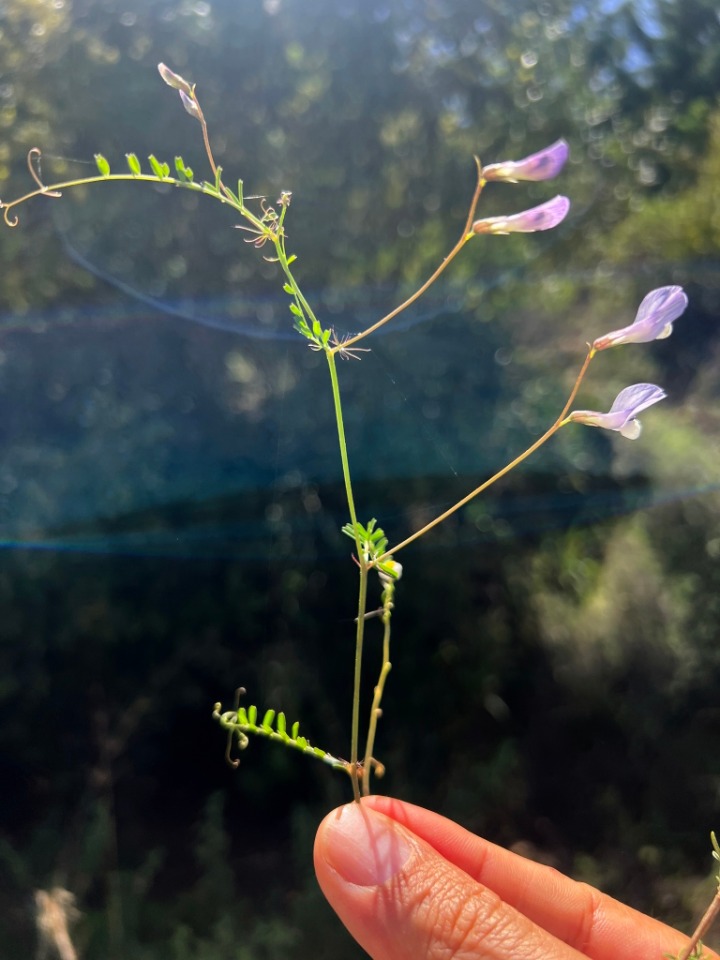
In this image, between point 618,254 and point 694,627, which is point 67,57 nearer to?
point 618,254

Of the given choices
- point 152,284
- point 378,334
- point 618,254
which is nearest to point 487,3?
point 618,254

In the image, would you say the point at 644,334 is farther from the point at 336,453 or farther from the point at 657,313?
the point at 336,453

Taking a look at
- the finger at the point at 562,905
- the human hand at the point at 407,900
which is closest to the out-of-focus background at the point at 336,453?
the finger at the point at 562,905

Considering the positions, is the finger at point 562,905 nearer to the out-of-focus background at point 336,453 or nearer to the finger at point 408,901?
the finger at point 408,901

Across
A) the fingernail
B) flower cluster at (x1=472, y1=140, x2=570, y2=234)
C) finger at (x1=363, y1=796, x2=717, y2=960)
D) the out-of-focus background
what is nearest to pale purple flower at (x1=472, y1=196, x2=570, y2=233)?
flower cluster at (x1=472, y1=140, x2=570, y2=234)

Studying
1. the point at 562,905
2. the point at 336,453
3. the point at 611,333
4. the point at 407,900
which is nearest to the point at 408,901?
the point at 407,900
